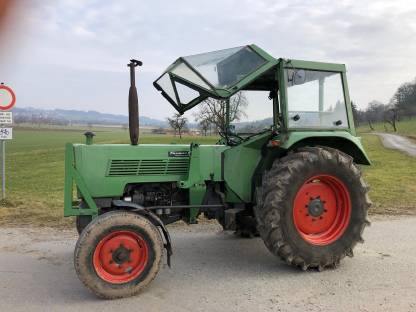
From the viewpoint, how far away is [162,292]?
13.9ft

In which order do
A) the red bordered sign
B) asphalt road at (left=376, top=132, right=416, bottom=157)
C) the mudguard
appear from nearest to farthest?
the mudguard, the red bordered sign, asphalt road at (left=376, top=132, right=416, bottom=157)

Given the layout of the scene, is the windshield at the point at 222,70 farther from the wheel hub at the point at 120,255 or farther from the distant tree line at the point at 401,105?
the distant tree line at the point at 401,105

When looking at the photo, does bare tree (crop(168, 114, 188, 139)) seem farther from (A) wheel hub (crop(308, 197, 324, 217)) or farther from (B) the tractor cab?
(A) wheel hub (crop(308, 197, 324, 217))

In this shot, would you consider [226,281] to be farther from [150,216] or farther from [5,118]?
[5,118]

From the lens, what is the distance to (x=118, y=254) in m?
4.27

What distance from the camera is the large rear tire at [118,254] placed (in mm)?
4094

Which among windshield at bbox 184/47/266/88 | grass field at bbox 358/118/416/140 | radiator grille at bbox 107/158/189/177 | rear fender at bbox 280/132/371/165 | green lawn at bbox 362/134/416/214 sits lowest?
green lawn at bbox 362/134/416/214

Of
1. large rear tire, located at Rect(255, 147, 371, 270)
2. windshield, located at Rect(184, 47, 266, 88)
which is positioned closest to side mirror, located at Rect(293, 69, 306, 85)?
windshield, located at Rect(184, 47, 266, 88)

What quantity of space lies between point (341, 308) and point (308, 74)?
2635 millimetres

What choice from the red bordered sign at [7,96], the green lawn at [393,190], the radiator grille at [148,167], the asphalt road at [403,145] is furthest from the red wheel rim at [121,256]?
the asphalt road at [403,145]

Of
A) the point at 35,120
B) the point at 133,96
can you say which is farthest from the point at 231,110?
the point at 35,120

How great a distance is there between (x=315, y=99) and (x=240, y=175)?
1.28 m

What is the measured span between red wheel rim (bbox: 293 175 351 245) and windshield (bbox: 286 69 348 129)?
69 cm

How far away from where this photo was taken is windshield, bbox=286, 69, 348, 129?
496 cm
